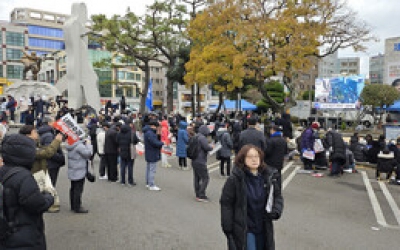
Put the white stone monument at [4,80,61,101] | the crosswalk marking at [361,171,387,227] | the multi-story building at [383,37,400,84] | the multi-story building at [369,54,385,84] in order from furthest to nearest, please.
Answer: the multi-story building at [369,54,385,84], the multi-story building at [383,37,400,84], the white stone monument at [4,80,61,101], the crosswalk marking at [361,171,387,227]

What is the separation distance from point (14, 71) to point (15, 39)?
587 centimetres

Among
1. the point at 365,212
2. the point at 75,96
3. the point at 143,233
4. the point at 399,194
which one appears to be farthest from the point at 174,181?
the point at 75,96

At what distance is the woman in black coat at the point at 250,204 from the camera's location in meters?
3.28

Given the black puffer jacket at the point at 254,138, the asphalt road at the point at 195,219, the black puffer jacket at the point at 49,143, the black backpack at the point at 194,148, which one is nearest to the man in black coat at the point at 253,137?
the black puffer jacket at the point at 254,138

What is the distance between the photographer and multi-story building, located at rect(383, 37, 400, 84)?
44797mm

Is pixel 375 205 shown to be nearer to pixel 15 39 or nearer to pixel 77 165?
pixel 77 165

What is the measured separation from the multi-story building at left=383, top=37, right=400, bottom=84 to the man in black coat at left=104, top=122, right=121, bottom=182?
45467 mm

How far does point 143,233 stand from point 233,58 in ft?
45.1

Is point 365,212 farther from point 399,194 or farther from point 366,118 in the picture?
point 366,118

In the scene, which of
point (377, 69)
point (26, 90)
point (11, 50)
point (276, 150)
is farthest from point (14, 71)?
point (377, 69)

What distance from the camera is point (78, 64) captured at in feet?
76.9

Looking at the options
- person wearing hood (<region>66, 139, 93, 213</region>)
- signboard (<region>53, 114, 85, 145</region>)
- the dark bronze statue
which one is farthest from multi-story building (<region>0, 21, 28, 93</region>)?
signboard (<region>53, 114, 85, 145</region>)

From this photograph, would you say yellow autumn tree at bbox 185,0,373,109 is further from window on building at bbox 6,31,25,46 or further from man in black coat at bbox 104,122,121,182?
window on building at bbox 6,31,25,46

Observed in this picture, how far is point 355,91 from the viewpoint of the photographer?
714 inches
